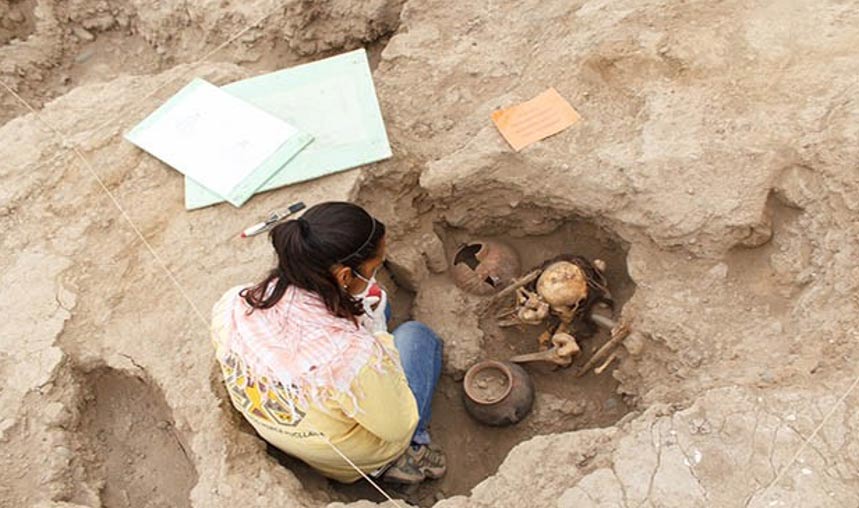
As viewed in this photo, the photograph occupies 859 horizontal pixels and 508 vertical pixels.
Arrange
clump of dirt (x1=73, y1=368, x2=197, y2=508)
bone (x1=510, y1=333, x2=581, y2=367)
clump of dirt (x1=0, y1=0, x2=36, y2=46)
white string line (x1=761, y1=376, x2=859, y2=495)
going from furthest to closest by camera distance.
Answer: clump of dirt (x1=0, y1=0, x2=36, y2=46)
bone (x1=510, y1=333, x2=581, y2=367)
clump of dirt (x1=73, y1=368, x2=197, y2=508)
white string line (x1=761, y1=376, x2=859, y2=495)

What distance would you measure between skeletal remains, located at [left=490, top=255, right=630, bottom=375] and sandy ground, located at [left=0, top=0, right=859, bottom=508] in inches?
4.3

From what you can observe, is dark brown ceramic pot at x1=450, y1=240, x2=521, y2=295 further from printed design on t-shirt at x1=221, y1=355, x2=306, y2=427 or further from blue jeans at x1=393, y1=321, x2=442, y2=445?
printed design on t-shirt at x1=221, y1=355, x2=306, y2=427

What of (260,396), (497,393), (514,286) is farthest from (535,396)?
(260,396)

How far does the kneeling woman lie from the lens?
2119mm

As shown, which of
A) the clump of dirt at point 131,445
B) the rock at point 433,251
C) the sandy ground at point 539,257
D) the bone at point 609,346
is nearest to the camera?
the sandy ground at point 539,257

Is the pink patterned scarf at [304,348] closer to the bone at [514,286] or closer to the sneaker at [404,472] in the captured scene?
the sneaker at [404,472]

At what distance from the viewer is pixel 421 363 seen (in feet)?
9.99

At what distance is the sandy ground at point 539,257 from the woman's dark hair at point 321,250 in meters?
0.74

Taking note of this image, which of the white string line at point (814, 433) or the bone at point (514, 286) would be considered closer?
the white string line at point (814, 433)

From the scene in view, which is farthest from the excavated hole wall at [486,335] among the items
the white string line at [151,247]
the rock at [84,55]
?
the rock at [84,55]

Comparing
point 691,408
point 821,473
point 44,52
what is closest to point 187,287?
point 691,408

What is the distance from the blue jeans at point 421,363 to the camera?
2975 mm

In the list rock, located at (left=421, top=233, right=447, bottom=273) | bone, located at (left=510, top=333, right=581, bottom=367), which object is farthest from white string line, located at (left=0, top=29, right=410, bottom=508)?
rock, located at (left=421, top=233, right=447, bottom=273)

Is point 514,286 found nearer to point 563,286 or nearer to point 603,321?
point 563,286
